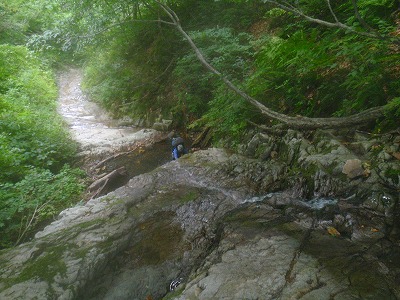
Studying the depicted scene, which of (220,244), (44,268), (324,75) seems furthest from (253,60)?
(44,268)

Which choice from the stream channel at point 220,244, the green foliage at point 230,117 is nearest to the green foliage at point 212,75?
the green foliage at point 230,117

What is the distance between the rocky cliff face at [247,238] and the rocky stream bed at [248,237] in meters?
0.02

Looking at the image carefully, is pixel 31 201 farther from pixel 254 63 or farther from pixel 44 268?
pixel 254 63

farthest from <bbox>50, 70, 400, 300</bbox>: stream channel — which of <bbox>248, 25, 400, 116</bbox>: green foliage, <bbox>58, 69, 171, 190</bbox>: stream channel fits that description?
<bbox>58, 69, 171, 190</bbox>: stream channel

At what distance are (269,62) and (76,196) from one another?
5953 millimetres

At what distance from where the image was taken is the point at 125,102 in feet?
42.9

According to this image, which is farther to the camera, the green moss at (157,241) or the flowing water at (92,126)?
the flowing water at (92,126)

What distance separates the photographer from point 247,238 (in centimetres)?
388

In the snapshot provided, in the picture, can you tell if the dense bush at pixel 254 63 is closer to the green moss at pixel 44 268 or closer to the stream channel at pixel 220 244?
the stream channel at pixel 220 244

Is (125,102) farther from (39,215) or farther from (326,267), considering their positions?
(326,267)

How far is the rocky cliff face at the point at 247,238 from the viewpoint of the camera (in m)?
3.10

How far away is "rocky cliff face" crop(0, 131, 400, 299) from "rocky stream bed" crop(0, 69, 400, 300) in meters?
0.02

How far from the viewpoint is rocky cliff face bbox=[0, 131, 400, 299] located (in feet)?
10.2

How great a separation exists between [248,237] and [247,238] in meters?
0.03
